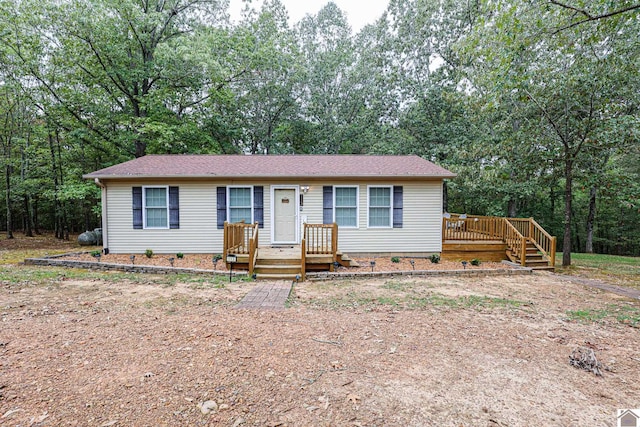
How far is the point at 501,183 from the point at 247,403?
13566mm

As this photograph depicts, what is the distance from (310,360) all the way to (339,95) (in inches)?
746

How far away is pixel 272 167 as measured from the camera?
9828 millimetres

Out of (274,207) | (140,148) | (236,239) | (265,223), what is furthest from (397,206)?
(140,148)

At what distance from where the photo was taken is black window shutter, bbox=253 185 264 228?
30.5 feet

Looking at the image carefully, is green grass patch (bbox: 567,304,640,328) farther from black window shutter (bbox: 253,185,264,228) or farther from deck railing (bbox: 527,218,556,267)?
black window shutter (bbox: 253,185,264,228)

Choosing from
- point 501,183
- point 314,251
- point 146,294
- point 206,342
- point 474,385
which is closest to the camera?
point 474,385

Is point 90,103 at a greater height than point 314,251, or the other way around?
point 90,103

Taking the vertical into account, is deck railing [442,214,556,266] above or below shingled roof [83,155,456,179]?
below

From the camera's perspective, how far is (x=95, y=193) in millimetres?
12945

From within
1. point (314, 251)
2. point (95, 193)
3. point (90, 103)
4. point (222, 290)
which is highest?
point (90, 103)

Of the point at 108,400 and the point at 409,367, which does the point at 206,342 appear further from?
the point at 409,367

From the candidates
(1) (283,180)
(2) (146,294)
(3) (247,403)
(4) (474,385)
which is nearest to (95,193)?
(1) (283,180)

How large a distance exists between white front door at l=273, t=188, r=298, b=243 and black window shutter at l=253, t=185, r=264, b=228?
0.42 meters

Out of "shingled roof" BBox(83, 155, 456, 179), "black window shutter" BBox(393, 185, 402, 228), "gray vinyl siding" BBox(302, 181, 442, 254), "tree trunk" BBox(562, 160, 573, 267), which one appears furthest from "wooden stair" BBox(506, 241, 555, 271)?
"black window shutter" BBox(393, 185, 402, 228)
